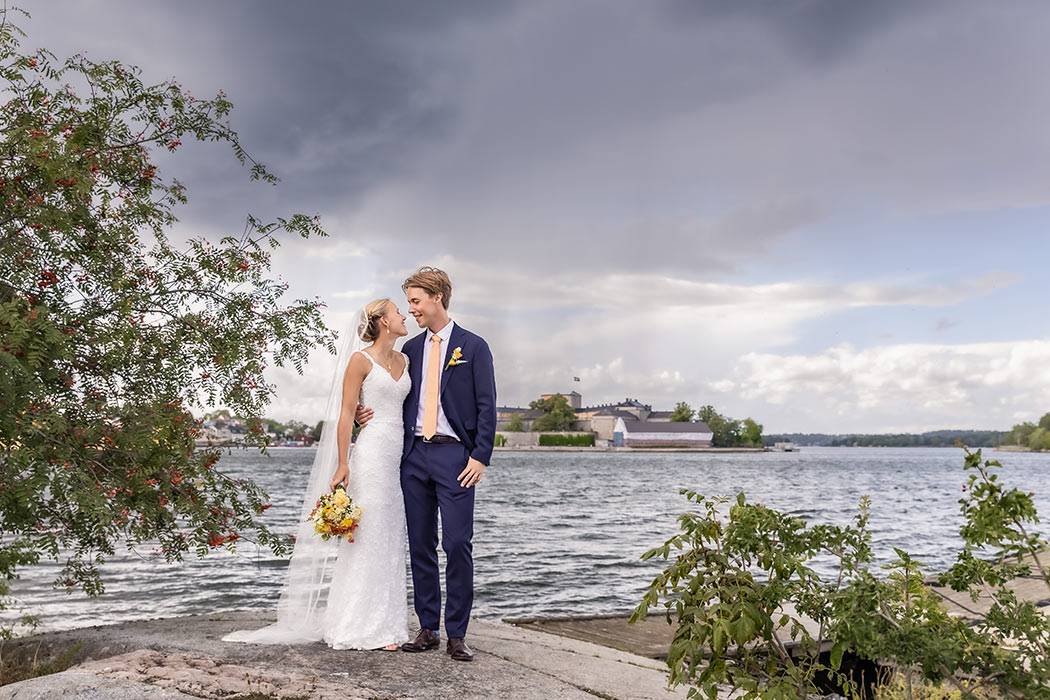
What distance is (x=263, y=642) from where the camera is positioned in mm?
6496

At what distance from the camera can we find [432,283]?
6.66 m

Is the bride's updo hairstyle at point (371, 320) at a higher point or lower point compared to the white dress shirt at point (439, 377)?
higher

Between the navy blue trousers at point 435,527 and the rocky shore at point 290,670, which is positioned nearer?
the rocky shore at point 290,670

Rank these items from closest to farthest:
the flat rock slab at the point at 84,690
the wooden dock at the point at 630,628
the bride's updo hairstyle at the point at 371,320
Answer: the flat rock slab at the point at 84,690 → the bride's updo hairstyle at the point at 371,320 → the wooden dock at the point at 630,628

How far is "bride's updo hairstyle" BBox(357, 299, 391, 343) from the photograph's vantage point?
22.6 ft

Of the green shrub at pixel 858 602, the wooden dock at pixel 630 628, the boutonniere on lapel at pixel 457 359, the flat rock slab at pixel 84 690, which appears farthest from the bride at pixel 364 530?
the wooden dock at pixel 630 628

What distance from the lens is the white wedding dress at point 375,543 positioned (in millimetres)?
6543

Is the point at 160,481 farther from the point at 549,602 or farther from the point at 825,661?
the point at 549,602

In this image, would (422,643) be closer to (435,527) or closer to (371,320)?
(435,527)

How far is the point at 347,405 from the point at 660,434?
17755 cm

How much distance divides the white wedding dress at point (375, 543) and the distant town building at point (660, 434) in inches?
6880

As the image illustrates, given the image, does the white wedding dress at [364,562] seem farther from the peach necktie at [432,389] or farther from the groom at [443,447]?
the peach necktie at [432,389]

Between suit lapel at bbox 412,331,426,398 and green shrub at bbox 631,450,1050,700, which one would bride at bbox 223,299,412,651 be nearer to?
suit lapel at bbox 412,331,426,398

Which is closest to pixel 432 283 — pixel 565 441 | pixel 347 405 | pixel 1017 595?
pixel 347 405
